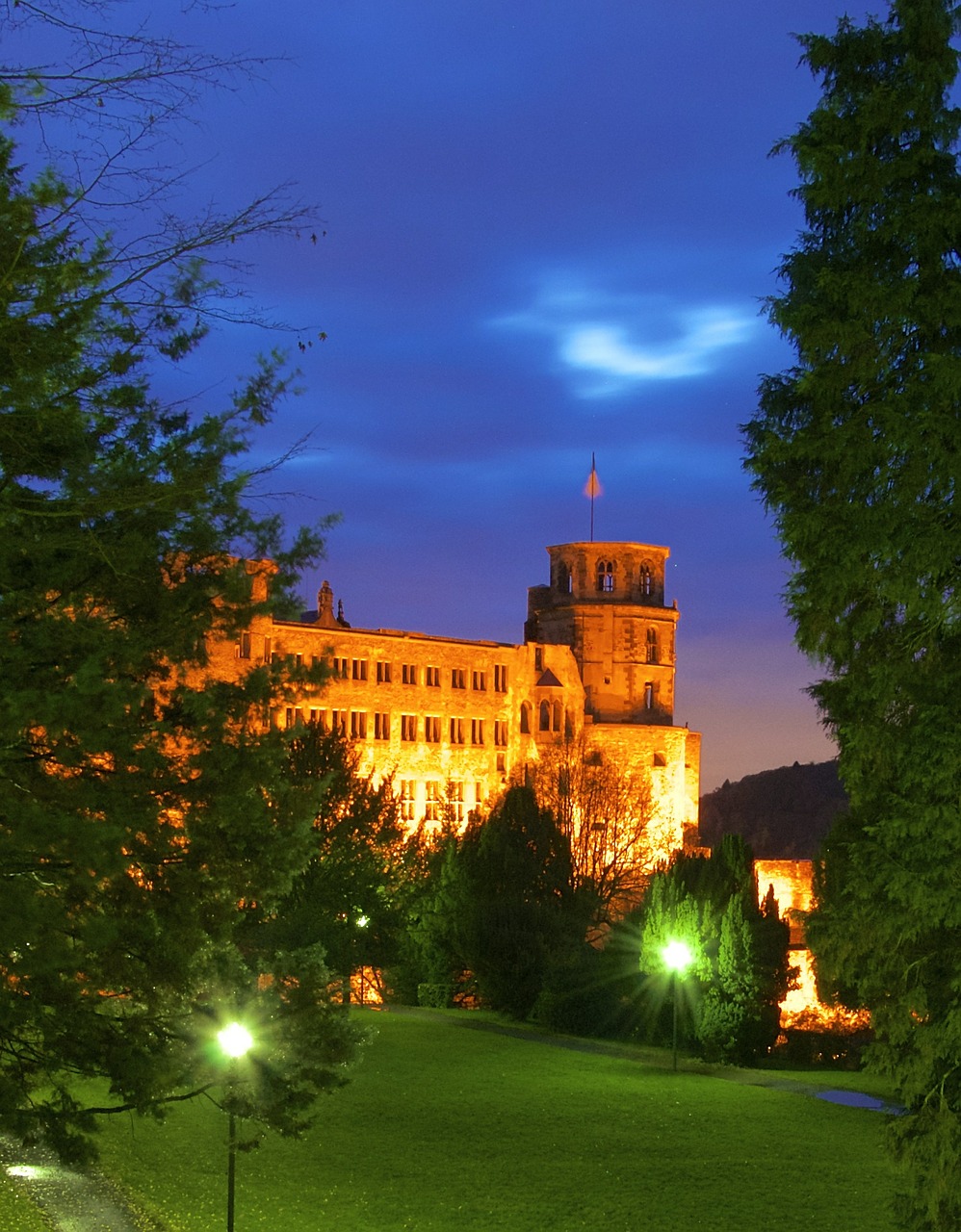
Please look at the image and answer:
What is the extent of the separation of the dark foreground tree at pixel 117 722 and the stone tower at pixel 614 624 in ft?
218

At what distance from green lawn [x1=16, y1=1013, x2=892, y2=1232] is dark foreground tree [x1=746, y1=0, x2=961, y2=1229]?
10.3ft

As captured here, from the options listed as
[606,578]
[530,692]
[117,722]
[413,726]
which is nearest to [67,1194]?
[117,722]

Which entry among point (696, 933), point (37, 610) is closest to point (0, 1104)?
point (37, 610)

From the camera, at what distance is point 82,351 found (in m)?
10.7

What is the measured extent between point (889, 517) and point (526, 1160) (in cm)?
1030

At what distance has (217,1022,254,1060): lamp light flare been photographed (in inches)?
492

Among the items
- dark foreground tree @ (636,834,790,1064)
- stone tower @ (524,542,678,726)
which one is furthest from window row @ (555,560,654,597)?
dark foreground tree @ (636,834,790,1064)

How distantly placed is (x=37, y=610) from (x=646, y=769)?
217 ft

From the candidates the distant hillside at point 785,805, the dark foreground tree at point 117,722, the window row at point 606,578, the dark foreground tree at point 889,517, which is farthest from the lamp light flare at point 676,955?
the distant hillside at point 785,805

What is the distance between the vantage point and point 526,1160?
69.6 feet

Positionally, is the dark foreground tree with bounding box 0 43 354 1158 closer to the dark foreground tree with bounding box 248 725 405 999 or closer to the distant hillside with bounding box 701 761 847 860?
the dark foreground tree with bounding box 248 725 405 999

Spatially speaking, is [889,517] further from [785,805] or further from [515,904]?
[785,805]

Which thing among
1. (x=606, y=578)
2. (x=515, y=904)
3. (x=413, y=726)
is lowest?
(x=515, y=904)

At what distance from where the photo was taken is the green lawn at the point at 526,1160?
58.6 ft
